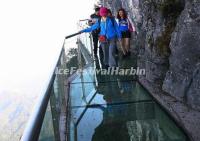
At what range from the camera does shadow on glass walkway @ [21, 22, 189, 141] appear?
5559mm

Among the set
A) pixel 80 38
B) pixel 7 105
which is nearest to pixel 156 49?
pixel 80 38

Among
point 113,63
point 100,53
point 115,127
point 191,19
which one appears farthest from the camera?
point 100,53

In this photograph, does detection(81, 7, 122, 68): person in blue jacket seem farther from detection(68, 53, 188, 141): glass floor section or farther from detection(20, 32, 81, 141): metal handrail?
detection(20, 32, 81, 141): metal handrail

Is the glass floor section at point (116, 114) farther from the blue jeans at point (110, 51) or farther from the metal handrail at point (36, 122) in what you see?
the metal handrail at point (36, 122)

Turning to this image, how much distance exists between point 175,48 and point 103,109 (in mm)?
1944

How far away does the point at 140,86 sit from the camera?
8.73m

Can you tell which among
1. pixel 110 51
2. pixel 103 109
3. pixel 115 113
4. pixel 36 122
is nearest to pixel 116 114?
pixel 115 113

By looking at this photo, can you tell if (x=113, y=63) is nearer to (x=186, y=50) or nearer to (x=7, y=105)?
(x=186, y=50)

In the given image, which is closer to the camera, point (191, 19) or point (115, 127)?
A: point (115, 127)

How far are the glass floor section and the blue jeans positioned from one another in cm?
105

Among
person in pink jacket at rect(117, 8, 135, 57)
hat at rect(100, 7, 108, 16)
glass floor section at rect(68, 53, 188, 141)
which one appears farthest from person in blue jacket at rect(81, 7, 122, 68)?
person in pink jacket at rect(117, 8, 135, 57)

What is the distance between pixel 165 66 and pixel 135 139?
3217mm

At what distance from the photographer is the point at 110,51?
10289mm

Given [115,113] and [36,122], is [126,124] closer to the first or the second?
[115,113]
